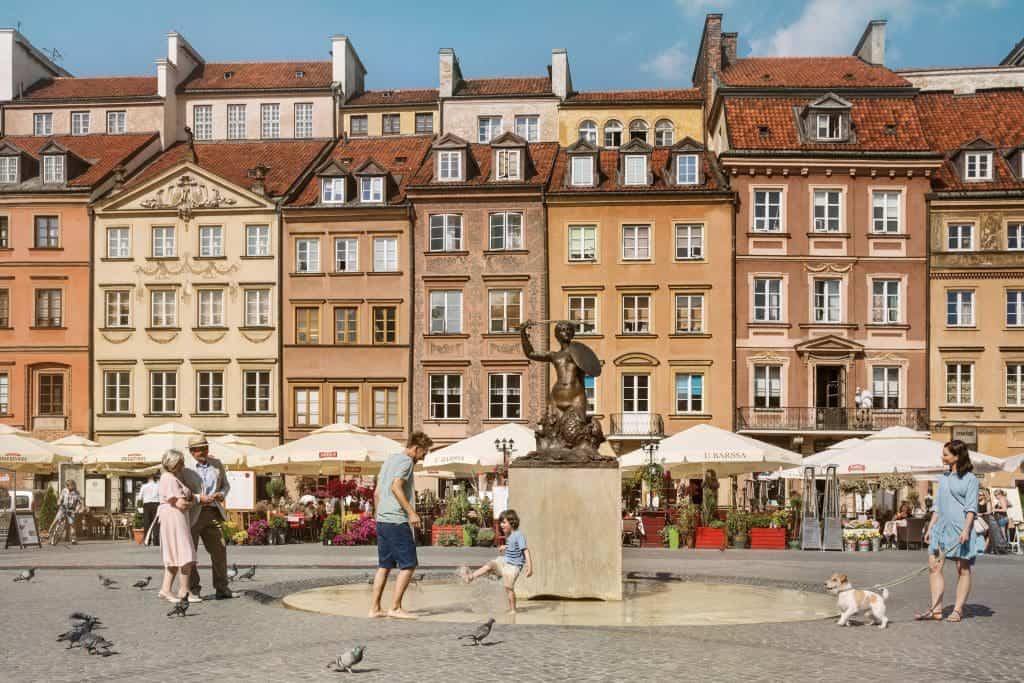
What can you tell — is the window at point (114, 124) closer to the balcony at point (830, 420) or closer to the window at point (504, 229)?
the window at point (504, 229)

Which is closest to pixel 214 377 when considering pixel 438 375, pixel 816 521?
pixel 438 375

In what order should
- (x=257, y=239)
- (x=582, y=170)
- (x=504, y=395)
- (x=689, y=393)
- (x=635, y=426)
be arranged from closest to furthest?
1. (x=635, y=426)
2. (x=689, y=393)
3. (x=504, y=395)
4. (x=582, y=170)
5. (x=257, y=239)

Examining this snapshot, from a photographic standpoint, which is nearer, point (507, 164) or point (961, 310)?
point (961, 310)

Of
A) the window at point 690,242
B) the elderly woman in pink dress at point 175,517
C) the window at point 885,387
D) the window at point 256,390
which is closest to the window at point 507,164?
the window at point 690,242

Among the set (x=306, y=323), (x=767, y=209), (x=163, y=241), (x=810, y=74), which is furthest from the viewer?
(x=810, y=74)

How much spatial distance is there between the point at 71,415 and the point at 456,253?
1489cm

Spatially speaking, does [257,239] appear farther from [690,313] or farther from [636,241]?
[690,313]

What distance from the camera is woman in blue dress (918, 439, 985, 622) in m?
14.5

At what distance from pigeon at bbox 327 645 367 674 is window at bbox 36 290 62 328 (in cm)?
4355

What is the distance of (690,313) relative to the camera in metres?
49.1

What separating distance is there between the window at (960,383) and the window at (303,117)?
26.7m

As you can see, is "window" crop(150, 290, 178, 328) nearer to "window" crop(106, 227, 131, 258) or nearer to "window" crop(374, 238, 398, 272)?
"window" crop(106, 227, 131, 258)

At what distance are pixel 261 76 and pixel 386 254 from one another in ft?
45.0

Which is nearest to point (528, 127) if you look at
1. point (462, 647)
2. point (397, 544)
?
point (397, 544)
